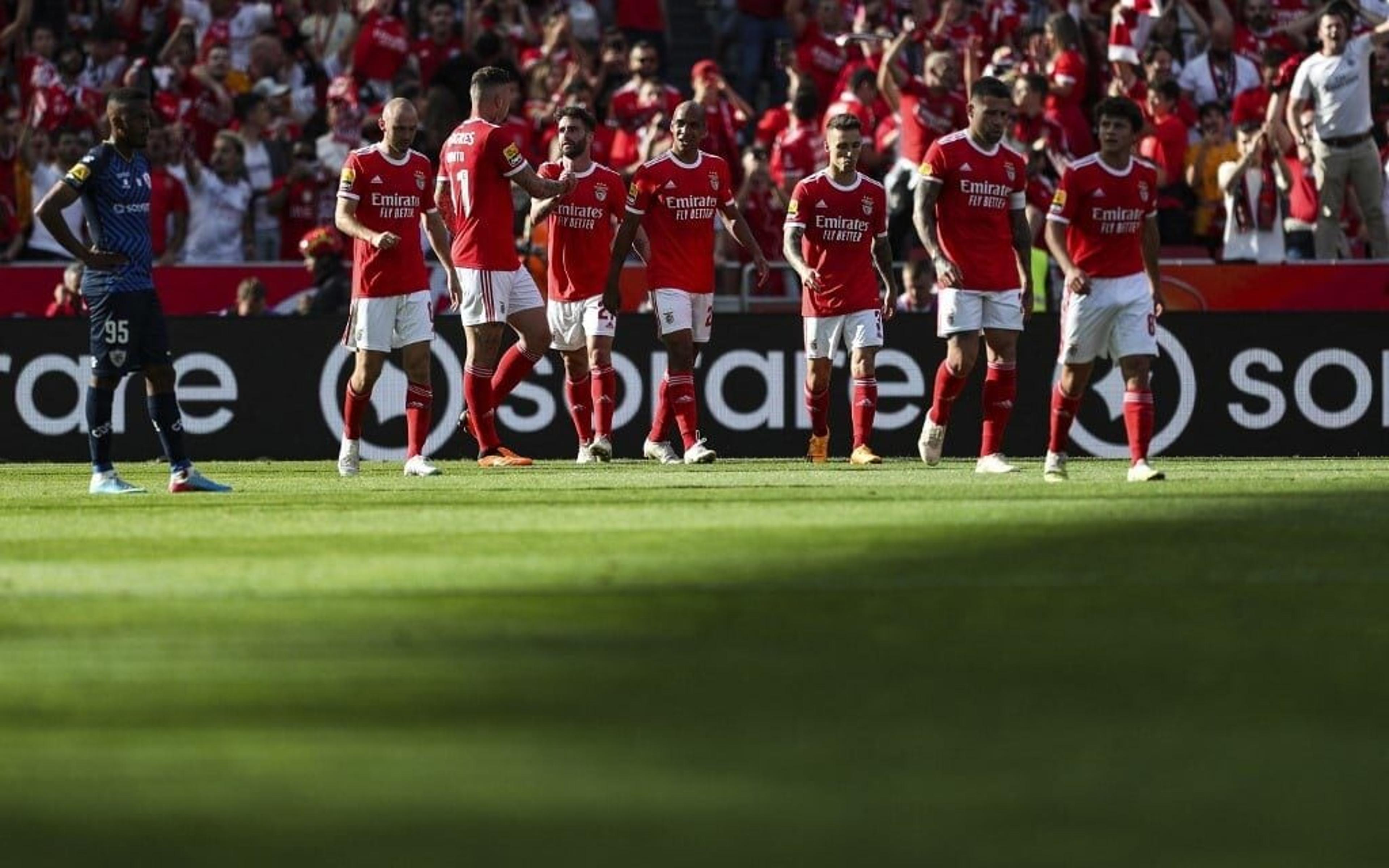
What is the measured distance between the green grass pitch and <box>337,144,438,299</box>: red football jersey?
389cm

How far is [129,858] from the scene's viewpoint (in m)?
3.84

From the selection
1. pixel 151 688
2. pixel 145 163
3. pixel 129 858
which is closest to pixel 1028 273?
pixel 145 163

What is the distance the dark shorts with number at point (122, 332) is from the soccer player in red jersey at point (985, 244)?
447 centimetres

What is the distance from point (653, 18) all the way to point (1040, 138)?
16.1 feet

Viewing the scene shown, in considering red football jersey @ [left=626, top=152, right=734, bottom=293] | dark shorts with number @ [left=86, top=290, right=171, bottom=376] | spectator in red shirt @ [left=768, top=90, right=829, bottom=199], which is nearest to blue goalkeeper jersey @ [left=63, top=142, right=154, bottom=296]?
dark shorts with number @ [left=86, top=290, right=171, bottom=376]

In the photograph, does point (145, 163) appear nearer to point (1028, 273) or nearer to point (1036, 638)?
point (1028, 273)

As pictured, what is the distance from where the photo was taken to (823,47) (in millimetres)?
22266

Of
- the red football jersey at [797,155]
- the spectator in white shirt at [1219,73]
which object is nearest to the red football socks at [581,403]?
the red football jersey at [797,155]

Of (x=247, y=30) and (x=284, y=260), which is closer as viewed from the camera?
(x=284, y=260)

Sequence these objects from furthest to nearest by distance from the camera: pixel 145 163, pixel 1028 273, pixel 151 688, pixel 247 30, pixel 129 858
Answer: pixel 247 30 → pixel 1028 273 → pixel 145 163 → pixel 151 688 → pixel 129 858

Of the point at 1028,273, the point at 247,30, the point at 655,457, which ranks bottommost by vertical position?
the point at 655,457

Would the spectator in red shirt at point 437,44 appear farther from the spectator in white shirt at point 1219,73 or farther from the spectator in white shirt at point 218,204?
the spectator in white shirt at point 1219,73

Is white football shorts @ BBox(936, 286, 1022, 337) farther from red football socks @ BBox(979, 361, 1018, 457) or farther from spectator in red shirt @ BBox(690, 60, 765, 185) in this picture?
spectator in red shirt @ BBox(690, 60, 765, 185)

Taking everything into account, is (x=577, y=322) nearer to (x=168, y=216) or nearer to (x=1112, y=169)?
(x=1112, y=169)
